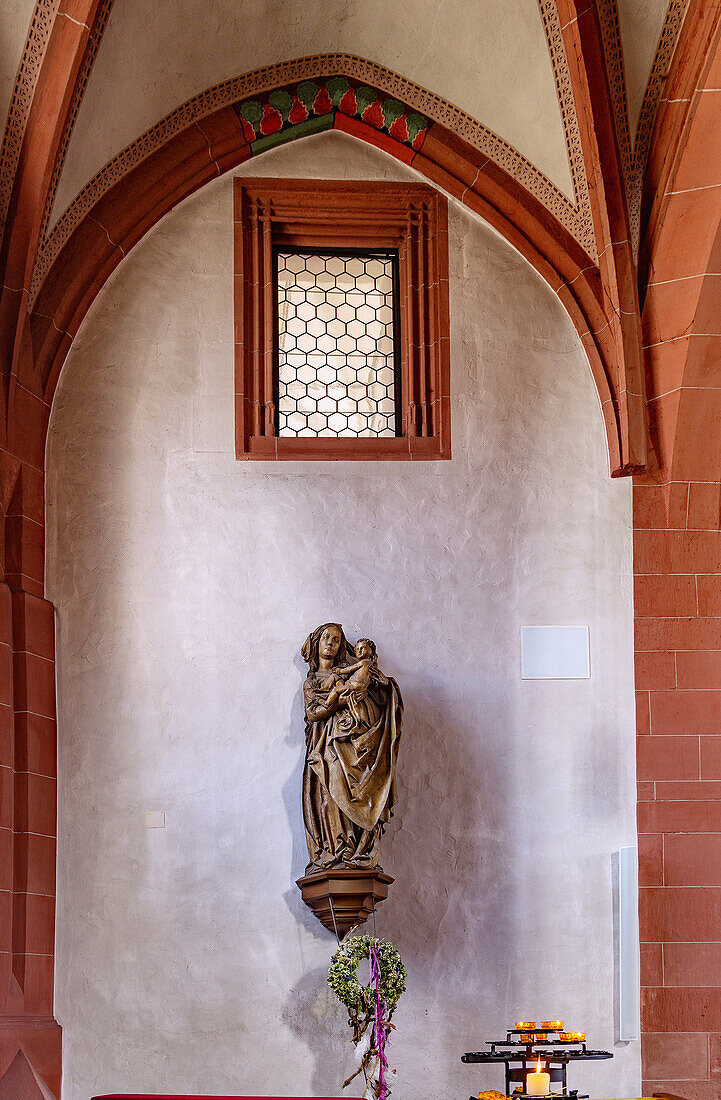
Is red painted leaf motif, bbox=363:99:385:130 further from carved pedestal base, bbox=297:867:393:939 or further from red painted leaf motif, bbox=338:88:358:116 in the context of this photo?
carved pedestal base, bbox=297:867:393:939

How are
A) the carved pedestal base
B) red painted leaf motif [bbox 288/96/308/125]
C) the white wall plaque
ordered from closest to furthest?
the carved pedestal base → the white wall plaque → red painted leaf motif [bbox 288/96/308/125]

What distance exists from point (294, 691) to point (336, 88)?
3.86 m

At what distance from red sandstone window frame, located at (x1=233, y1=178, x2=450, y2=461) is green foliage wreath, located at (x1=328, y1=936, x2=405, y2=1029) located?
2.96 m

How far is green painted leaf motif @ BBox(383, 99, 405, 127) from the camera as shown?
941 cm

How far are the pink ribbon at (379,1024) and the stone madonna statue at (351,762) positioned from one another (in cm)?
57

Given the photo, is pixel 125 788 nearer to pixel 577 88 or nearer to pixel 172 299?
pixel 172 299

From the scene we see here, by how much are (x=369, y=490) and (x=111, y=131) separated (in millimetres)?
2643

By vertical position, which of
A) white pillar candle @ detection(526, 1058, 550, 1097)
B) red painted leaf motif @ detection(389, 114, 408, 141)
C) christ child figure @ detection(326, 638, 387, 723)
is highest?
red painted leaf motif @ detection(389, 114, 408, 141)

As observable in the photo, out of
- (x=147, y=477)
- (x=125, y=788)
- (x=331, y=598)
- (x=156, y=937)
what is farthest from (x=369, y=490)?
(x=156, y=937)

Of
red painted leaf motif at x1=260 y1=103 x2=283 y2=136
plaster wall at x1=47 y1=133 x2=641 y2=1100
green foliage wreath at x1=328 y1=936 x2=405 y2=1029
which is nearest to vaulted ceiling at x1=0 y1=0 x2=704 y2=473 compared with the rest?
red painted leaf motif at x1=260 y1=103 x2=283 y2=136

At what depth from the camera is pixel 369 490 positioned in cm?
904

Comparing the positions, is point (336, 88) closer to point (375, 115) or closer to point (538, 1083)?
point (375, 115)

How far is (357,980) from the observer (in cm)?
780

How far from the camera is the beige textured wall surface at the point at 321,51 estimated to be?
8.65 m
